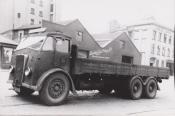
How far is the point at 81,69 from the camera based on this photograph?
7.70 m

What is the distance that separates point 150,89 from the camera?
10508mm

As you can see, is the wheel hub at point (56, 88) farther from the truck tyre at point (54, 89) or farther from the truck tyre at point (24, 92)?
the truck tyre at point (24, 92)

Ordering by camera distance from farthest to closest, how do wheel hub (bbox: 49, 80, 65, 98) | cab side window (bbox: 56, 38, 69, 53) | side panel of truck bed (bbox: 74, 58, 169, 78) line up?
side panel of truck bed (bbox: 74, 58, 169, 78), cab side window (bbox: 56, 38, 69, 53), wheel hub (bbox: 49, 80, 65, 98)

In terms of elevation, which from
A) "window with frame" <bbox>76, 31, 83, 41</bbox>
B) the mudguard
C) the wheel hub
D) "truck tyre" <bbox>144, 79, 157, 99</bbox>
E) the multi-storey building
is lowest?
"truck tyre" <bbox>144, 79, 157, 99</bbox>

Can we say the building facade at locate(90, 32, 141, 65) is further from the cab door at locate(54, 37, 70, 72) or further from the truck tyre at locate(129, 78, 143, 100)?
the cab door at locate(54, 37, 70, 72)

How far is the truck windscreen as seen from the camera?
290 inches

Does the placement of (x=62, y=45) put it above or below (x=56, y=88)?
above

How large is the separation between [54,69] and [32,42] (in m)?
1.23

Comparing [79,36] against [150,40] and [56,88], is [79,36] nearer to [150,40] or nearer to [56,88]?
[150,40]

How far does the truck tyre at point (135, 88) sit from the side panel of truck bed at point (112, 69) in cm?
29

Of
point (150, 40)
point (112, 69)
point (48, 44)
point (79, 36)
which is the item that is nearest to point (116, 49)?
point (79, 36)

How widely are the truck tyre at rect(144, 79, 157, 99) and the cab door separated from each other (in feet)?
13.1

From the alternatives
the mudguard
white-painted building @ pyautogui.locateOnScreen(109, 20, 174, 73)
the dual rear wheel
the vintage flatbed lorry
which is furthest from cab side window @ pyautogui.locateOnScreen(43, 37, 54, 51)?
white-painted building @ pyautogui.locateOnScreen(109, 20, 174, 73)

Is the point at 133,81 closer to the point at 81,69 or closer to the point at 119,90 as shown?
the point at 119,90
